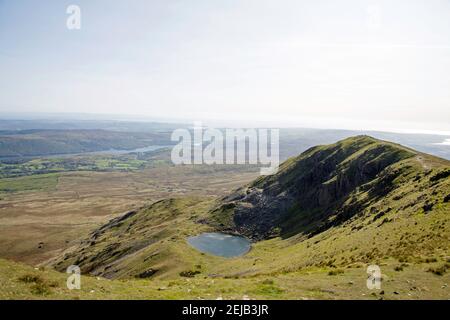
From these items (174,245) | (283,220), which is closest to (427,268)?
(174,245)

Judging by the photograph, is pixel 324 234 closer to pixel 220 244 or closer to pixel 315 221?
pixel 315 221

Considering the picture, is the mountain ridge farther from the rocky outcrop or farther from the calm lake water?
the calm lake water

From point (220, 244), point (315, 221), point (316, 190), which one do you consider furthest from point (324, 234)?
point (316, 190)

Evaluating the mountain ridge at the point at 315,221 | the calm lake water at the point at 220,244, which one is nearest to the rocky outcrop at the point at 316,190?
the mountain ridge at the point at 315,221

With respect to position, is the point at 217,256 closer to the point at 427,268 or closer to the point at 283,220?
the point at 283,220
